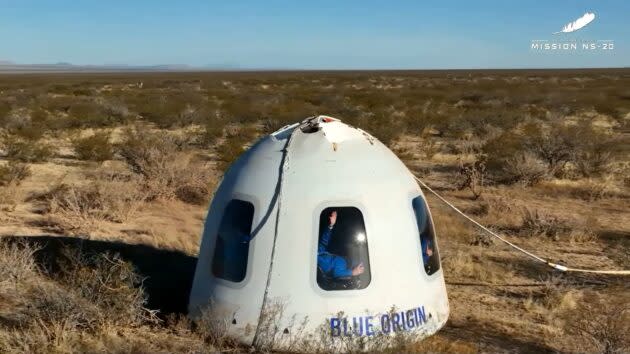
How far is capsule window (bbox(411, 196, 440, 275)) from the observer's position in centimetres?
610

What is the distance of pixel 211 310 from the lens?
19.0ft

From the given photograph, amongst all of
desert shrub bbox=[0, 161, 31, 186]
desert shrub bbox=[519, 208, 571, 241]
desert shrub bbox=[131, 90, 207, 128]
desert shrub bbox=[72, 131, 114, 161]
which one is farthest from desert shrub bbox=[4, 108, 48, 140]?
desert shrub bbox=[519, 208, 571, 241]

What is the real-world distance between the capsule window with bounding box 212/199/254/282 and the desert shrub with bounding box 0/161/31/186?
35.7 ft

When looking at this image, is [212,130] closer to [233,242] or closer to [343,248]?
[233,242]

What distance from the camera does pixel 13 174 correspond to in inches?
589

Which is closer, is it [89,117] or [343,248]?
[343,248]

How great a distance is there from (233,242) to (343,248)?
110 cm

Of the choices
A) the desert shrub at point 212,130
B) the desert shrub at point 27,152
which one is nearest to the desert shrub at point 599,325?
the desert shrub at point 27,152

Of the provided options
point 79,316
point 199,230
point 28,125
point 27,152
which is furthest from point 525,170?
point 28,125

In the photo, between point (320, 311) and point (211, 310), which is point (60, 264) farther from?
point (320, 311)

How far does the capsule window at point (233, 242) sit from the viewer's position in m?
5.67

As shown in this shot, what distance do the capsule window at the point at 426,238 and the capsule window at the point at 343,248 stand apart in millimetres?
777

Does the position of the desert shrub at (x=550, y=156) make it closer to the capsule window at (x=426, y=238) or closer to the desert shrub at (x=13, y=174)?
the capsule window at (x=426, y=238)

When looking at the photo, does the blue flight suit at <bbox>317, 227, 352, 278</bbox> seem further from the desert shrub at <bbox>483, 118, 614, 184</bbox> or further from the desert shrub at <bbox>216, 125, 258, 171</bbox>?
the desert shrub at <bbox>216, 125, 258, 171</bbox>
